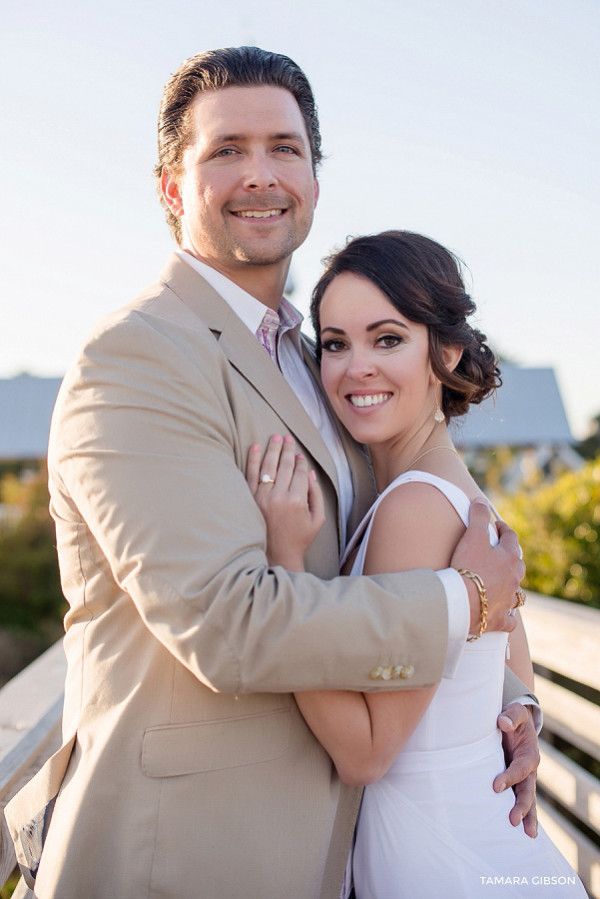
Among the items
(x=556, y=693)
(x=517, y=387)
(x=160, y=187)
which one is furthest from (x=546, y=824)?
(x=517, y=387)

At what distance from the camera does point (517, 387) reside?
33.7 meters

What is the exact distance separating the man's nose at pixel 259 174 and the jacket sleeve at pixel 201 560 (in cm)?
88

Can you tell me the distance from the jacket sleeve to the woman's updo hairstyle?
32.5 inches

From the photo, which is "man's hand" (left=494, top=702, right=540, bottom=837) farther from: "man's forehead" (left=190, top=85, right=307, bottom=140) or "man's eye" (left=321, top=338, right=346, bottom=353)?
"man's forehead" (left=190, top=85, right=307, bottom=140)

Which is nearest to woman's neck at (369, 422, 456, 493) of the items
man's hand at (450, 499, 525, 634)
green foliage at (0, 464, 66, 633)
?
man's hand at (450, 499, 525, 634)

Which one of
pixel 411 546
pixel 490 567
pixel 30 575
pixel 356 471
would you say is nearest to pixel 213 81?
pixel 356 471

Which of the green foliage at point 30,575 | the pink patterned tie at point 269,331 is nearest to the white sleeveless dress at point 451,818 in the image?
the pink patterned tie at point 269,331

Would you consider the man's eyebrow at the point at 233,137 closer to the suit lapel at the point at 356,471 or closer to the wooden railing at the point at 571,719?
the suit lapel at the point at 356,471

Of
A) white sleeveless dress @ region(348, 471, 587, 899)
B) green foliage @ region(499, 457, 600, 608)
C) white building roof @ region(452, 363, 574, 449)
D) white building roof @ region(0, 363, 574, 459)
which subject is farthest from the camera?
white building roof @ region(452, 363, 574, 449)

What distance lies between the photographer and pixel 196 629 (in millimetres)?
1669

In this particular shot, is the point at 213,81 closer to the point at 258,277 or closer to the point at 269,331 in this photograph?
the point at 258,277

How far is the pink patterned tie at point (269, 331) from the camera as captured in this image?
255cm

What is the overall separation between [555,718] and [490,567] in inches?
79.5

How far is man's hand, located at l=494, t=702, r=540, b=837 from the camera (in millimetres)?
2209
